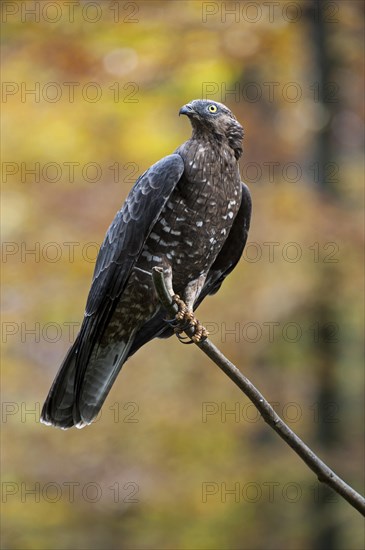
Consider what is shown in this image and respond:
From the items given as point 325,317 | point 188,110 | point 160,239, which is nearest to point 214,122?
point 188,110

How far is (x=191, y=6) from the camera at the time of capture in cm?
688

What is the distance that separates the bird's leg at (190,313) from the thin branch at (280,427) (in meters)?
0.33

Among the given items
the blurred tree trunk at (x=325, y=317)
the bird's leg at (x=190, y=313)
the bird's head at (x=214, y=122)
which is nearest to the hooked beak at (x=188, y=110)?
the bird's head at (x=214, y=122)

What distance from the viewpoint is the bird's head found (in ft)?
13.3

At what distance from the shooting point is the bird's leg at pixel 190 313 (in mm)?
3754

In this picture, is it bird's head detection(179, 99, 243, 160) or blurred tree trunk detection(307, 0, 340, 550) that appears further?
blurred tree trunk detection(307, 0, 340, 550)

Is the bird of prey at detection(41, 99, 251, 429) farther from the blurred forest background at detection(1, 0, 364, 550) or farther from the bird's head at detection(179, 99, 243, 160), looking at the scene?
the blurred forest background at detection(1, 0, 364, 550)

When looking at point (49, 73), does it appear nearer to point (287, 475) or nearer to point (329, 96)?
point (329, 96)

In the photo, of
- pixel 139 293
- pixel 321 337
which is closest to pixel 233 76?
pixel 321 337

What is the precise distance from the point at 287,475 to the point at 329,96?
3530 mm
